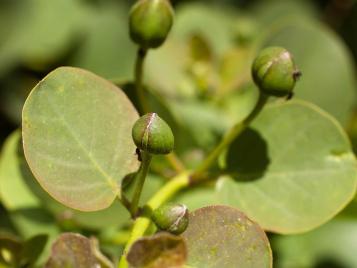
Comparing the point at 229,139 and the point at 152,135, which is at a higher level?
the point at 152,135

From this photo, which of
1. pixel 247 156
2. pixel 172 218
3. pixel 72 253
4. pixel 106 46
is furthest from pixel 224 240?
pixel 106 46

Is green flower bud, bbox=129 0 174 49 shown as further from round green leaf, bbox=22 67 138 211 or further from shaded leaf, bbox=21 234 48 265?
shaded leaf, bbox=21 234 48 265

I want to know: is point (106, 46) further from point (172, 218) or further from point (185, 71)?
point (172, 218)

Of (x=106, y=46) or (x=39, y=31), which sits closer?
(x=106, y=46)

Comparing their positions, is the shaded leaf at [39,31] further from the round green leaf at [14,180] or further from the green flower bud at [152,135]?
the green flower bud at [152,135]

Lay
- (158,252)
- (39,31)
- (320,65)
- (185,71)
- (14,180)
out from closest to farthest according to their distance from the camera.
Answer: (158,252)
(14,180)
(320,65)
(185,71)
(39,31)

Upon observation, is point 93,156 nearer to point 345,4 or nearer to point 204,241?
point 204,241
